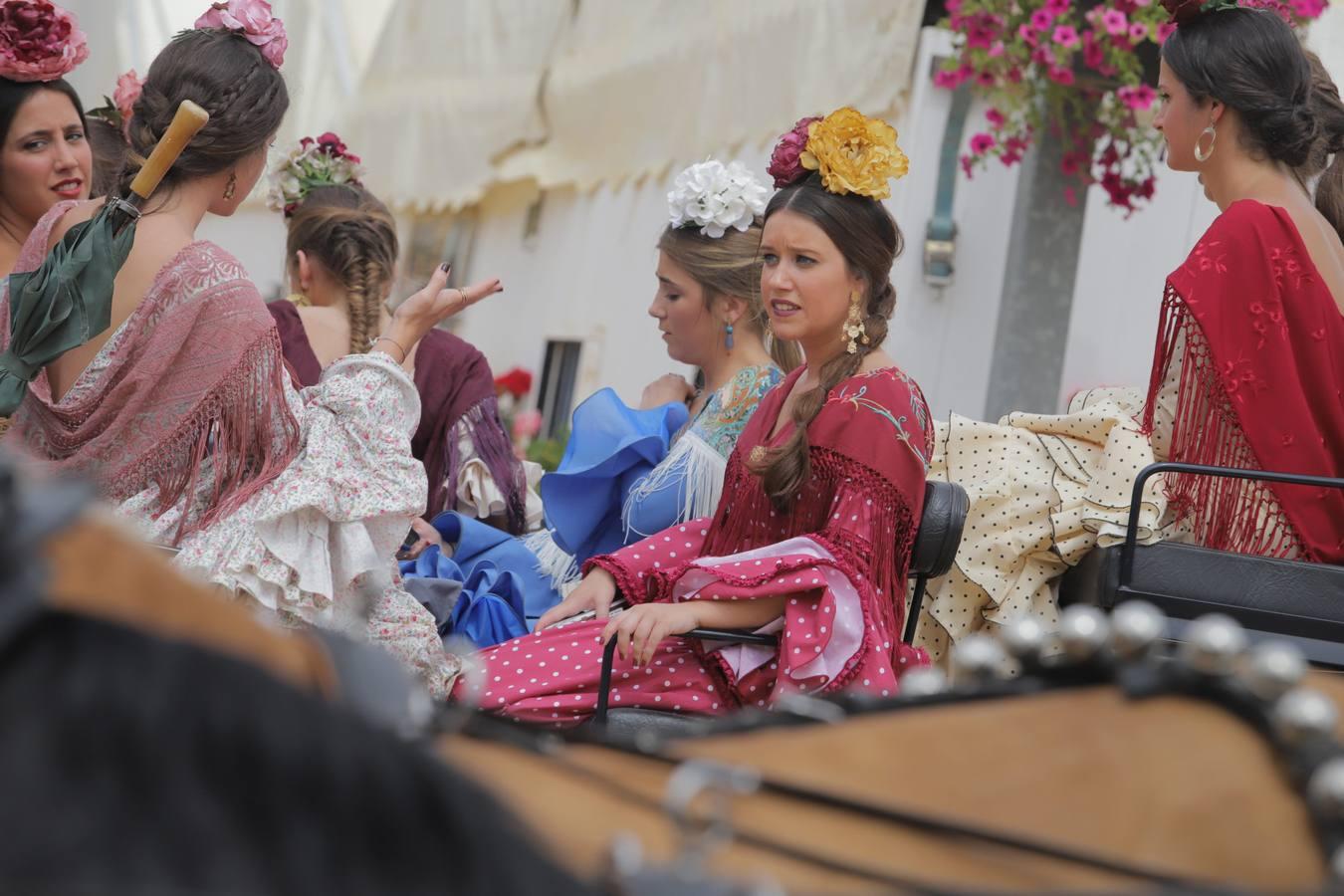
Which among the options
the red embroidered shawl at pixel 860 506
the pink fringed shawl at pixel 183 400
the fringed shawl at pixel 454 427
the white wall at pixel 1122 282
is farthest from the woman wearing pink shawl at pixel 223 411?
the white wall at pixel 1122 282

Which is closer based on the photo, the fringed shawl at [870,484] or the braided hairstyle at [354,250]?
the fringed shawl at [870,484]

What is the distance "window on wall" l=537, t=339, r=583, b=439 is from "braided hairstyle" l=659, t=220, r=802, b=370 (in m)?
4.99

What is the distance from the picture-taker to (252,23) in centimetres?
359

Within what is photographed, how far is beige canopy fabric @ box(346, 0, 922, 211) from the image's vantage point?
275 inches

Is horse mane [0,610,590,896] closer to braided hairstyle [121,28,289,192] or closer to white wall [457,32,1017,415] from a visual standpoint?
braided hairstyle [121,28,289,192]

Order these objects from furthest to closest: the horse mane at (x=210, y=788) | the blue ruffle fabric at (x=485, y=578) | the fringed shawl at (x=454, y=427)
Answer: the fringed shawl at (x=454, y=427) < the blue ruffle fabric at (x=485, y=578) < the horse mane at (x=210, y=788)

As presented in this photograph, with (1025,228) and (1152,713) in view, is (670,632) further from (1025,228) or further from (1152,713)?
(1025,228)

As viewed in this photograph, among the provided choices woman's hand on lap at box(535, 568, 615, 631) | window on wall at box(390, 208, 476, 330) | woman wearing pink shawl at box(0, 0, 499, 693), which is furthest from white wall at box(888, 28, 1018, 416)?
window on wall at box(390, 208, 476, 330)

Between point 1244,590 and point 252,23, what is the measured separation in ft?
8.15

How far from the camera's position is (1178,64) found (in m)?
3.56

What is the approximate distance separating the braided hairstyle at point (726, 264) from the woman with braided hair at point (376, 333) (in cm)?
94

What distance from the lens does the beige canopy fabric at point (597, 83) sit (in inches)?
275

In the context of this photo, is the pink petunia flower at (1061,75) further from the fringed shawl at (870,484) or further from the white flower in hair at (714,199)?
the fringed shawl at (870,484)

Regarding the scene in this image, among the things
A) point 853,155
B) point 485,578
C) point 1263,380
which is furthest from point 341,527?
point 1263,380
